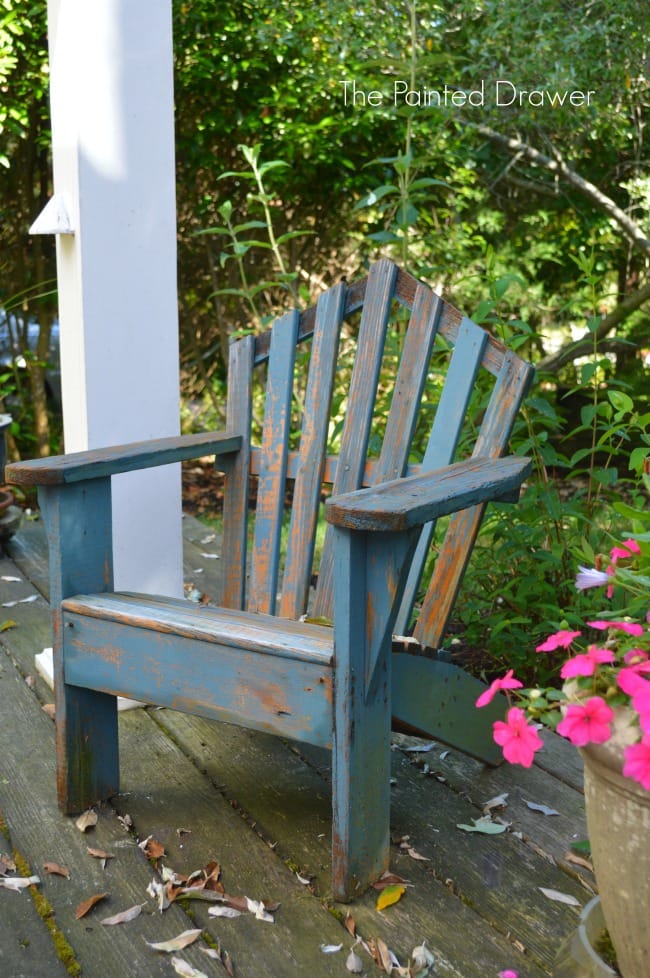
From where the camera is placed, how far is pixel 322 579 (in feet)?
7.12

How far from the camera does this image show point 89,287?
2160mm

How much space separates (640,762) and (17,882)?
110 centimetres

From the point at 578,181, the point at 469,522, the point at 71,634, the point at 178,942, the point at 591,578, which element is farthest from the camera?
the point at 578,181

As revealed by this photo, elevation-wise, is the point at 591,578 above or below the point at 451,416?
below

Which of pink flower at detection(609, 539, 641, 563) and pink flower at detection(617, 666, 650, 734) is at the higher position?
pink flower at detection(609, 539, 641, 563)

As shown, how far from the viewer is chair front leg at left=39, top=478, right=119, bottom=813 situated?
185 centimetres

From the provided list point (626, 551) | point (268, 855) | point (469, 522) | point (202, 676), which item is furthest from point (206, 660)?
point (626, 551)

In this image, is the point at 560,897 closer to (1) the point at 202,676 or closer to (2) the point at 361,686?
(2) the point at 361,686

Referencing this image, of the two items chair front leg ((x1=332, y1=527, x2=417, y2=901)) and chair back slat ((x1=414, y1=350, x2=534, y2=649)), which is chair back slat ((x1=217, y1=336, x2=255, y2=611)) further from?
chair front leg ((x1=332, y1=527, x2=417, y2=901))

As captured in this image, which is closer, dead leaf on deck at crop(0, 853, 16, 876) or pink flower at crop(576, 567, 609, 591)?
pink flower at crop(576, 567, 609, 591)

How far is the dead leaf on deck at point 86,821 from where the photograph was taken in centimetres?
188

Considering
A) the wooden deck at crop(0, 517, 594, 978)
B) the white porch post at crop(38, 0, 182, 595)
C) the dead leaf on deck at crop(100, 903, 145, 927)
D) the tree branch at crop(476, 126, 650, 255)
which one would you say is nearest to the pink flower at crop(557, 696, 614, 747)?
the wooden deck at crop(0, 517, 594, 978)

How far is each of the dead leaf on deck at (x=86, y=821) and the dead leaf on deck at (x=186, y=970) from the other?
44 cm

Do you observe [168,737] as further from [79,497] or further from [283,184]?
[283,184]
